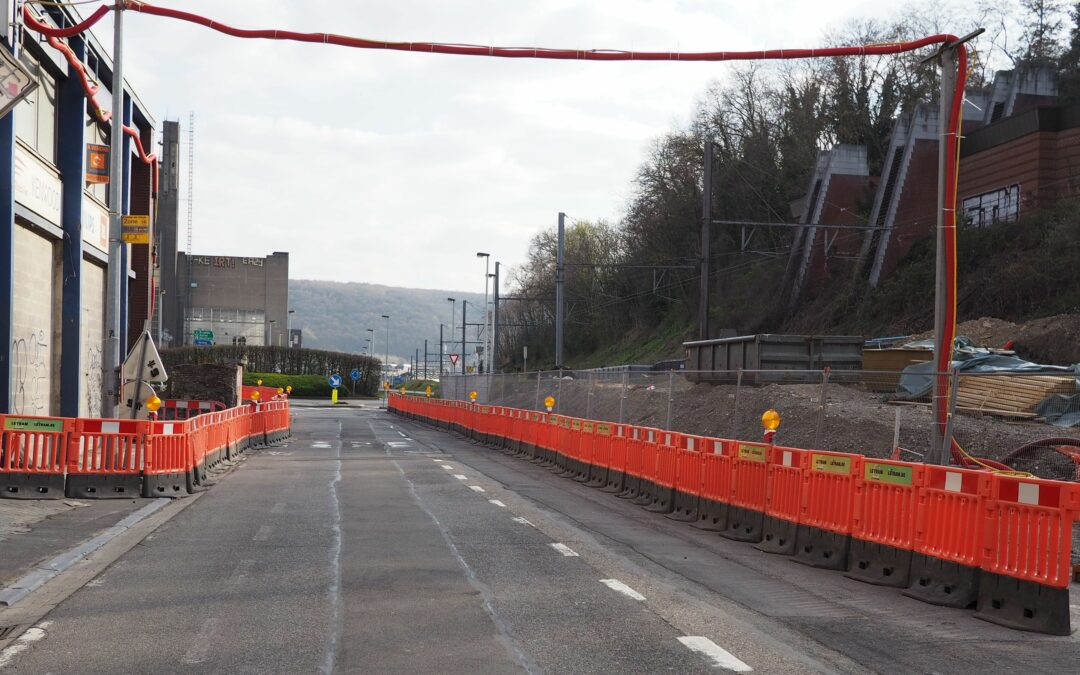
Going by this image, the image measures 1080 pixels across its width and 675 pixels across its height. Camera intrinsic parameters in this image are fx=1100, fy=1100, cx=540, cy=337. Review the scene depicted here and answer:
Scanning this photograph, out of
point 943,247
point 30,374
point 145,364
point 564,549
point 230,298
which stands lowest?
point 564,549

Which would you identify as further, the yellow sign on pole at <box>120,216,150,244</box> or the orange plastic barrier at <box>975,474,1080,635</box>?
the yellow sign on pole at <box>120,216,150,244</box>

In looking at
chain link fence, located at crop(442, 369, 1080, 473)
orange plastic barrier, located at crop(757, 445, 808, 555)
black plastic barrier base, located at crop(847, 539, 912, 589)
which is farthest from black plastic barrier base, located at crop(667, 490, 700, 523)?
black plastic barrier base, located at crop(847, 539, 912, 589)

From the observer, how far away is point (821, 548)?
11523 millimetres

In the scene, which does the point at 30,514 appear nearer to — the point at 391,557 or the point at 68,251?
the point at 391,557

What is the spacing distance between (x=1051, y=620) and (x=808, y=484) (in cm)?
388

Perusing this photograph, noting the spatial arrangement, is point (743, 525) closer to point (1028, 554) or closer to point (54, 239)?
point (1028, 554)

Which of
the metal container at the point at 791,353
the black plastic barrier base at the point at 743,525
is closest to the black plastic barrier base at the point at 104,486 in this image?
the black plastic barrier base at the point at 743,525

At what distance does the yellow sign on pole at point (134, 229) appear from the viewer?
63.1 ft

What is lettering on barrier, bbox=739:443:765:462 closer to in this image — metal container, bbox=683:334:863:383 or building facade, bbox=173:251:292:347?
metal container, bbox=683:334:863:383

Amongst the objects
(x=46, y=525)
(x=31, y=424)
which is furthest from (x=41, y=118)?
(x=46, y=525)

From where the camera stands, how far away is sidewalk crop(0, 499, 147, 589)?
10344 mm

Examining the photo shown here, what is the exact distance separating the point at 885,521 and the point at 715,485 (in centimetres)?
410

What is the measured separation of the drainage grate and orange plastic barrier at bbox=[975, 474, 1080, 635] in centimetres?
720

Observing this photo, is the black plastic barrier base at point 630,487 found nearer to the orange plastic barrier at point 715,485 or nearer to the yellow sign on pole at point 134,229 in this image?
the orange plastic barrier at point 715,485
